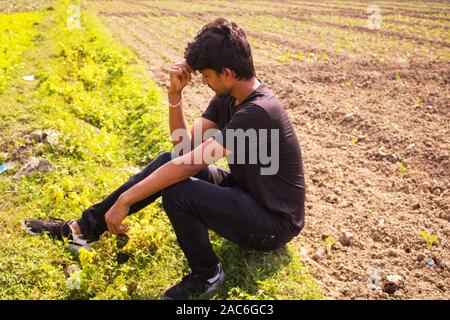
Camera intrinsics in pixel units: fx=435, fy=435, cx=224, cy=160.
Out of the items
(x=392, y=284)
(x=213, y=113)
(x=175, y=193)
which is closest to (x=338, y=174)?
(x=392, y=284)

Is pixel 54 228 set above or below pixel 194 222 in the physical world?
below

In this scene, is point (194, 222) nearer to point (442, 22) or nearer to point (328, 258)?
point (328, 258)

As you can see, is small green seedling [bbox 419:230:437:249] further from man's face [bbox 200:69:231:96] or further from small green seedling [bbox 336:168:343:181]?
man's face [bbox 200:69:231:96]

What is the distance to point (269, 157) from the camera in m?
2.73

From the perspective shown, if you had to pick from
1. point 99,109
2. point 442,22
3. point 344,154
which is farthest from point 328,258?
point 442,22

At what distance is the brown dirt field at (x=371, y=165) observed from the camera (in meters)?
3.34

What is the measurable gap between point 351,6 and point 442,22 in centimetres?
779

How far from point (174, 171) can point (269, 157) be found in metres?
0.60

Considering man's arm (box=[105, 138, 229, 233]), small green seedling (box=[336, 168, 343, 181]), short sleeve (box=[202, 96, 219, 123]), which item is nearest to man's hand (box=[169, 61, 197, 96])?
short sleeve (box=[202, 96, 219, 123])

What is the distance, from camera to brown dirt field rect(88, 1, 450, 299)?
3340 mm

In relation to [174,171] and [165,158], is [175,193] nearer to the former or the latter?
[174,171]

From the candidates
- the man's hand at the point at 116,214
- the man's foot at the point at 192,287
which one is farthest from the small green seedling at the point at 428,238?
the man's hand at the point at 116,214

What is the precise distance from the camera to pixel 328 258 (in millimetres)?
3480

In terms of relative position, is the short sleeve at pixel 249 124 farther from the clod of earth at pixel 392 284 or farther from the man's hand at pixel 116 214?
the clod of earth at pixel 392 284
